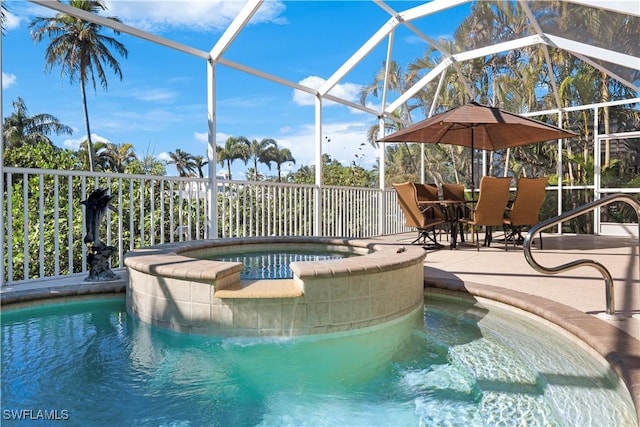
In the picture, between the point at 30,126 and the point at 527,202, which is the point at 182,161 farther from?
the point at 527,202

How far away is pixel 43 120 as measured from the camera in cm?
2981

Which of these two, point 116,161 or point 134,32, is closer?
point 134,32

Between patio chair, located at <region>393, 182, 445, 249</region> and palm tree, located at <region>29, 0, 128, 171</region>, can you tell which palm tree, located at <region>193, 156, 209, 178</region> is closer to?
palm tree, located at <region>29, 0, 128, 171</region>

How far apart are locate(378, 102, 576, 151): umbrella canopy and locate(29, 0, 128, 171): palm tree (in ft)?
72.6

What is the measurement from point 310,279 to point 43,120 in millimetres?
34028

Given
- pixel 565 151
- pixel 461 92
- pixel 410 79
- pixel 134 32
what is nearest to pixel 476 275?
pixel 134 32

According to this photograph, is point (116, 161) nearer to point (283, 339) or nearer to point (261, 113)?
point (261, 113)

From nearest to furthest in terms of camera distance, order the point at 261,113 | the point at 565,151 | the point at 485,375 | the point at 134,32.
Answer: the point at 485,375, the point at 134,32, the point at 565,151, the point at 261,113

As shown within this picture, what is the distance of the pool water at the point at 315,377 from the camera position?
1.78m

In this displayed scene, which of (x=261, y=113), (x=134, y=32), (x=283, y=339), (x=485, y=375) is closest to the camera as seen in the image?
(x=485, y=375)

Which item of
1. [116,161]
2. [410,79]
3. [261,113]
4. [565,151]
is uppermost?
[261,113]

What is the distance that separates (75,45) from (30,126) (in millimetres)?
8756

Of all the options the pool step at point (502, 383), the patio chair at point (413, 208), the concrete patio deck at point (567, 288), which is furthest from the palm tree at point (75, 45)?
the pool step at point (502, 383)

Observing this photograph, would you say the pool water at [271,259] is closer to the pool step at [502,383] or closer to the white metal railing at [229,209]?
the white metal railing at [229,209]
